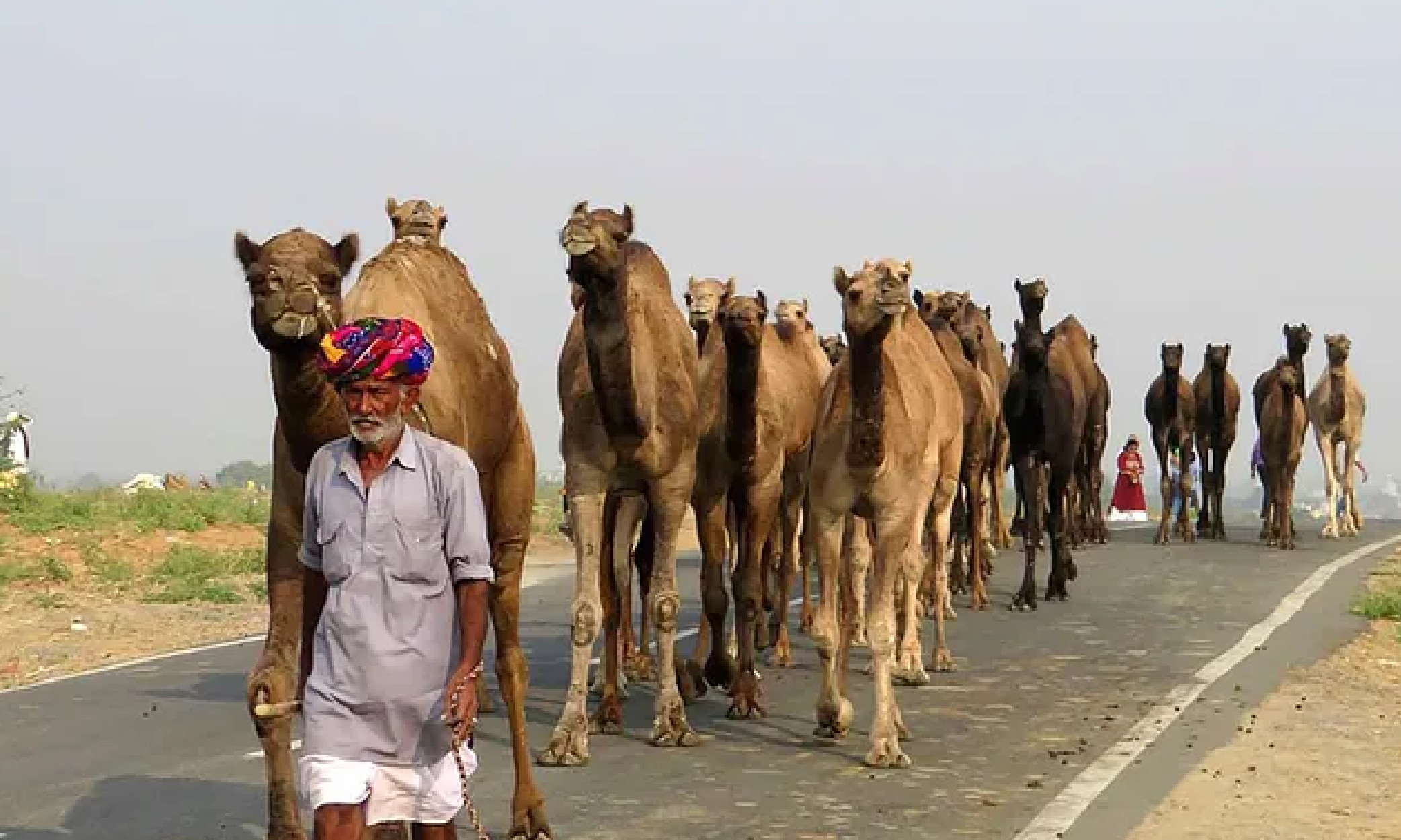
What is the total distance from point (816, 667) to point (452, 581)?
943 cm

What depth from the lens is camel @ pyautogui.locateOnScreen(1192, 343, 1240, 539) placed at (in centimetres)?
3212

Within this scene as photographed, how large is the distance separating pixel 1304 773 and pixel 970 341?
9755 mm

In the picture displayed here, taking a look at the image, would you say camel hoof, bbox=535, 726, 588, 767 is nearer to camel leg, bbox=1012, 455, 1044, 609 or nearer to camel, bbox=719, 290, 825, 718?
camel, bbox=719, 290, 825, 718

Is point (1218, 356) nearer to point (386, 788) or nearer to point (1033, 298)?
point (1033, 298)

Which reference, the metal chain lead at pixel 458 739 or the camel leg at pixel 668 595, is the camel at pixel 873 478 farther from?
the metal chain lead at pixel 458 739

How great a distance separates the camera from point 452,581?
636 cm

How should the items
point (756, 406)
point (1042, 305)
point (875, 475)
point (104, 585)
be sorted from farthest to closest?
point (104, 585), point (1042, 305), point (756, 406), point (875, 475)

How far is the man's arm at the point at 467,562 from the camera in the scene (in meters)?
6.30

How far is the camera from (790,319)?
1655 cm

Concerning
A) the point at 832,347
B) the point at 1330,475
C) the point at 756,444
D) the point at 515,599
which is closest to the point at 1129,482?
the point at 1330,475

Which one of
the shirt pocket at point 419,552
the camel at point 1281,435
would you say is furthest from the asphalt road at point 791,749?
the camel at point 1281,435

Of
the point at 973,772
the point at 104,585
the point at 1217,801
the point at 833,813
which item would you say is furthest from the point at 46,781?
the point at 104,585

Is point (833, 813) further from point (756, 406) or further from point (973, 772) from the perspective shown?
point (756, 406)

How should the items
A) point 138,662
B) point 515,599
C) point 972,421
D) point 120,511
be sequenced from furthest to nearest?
point 120,511
point 972,421
point 138,662
point 515,599
